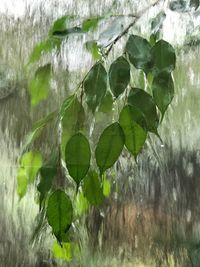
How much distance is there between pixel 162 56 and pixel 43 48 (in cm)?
23

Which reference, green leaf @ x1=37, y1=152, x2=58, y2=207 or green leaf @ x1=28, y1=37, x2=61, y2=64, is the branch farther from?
green leaf @ x1=37, y1=152, x2=58, y2=207

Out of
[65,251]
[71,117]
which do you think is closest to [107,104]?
[71,117]

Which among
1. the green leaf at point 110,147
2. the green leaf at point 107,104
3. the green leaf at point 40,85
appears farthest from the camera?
the green leaf at point 40,85

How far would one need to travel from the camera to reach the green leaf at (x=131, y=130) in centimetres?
52

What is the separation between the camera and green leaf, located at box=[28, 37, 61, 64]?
72 cm

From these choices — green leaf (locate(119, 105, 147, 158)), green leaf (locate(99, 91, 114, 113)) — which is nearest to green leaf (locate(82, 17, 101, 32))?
green leaf (locate(99, 91, 114, 113))

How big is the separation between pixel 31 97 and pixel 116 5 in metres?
0.19

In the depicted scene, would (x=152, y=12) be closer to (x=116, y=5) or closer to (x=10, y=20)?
(x=116, y=5)

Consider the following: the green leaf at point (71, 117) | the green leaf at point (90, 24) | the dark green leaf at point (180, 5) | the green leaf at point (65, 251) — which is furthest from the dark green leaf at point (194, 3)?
the green leaf at point (65, 251)

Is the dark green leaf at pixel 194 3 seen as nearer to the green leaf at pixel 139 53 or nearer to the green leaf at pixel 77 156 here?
the green leaf at pixel 139 53

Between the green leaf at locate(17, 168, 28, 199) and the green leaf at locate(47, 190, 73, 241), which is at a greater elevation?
the green leaf at locate(17, 168, 28, 199)

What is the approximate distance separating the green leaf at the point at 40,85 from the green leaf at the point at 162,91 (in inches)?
8.7

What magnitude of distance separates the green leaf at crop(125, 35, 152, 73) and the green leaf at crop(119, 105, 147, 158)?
0.22 feet

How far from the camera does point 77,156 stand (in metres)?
0.50
